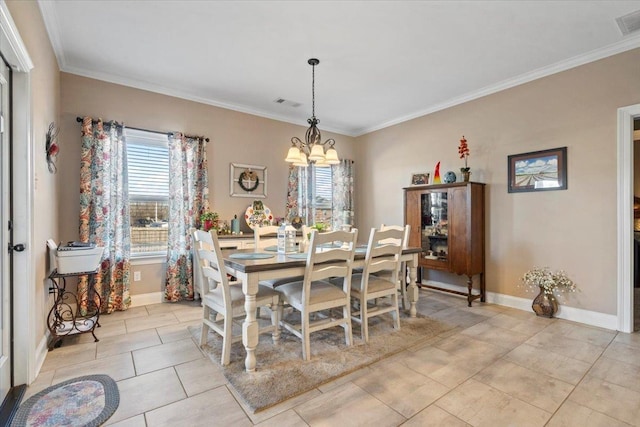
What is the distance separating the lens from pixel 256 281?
2.13m

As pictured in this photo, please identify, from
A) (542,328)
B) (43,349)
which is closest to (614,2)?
(542,328)

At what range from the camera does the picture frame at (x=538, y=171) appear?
10.8 ft

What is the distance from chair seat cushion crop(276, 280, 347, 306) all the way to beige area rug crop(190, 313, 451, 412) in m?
0.41

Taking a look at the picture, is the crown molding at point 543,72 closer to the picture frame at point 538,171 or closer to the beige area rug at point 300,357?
the picture frame at point 538,171

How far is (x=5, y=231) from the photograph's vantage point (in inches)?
74.8

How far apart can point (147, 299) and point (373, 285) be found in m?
2.82

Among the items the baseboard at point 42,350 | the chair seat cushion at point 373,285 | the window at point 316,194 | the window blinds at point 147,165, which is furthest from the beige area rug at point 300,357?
the window at point 316,194

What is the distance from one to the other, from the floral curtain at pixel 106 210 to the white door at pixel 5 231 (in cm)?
139

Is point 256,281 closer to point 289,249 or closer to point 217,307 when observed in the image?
point 217,307

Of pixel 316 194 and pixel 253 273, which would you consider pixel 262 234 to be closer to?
pixel 253 273

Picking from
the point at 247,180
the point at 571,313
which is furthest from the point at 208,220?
the point at 571,313

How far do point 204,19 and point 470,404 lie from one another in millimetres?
3398

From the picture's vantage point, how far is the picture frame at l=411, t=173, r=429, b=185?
15.1 ft

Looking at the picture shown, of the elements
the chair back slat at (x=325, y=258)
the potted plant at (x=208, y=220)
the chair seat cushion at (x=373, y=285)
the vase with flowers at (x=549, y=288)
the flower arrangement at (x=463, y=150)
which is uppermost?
the flower arrangement at (x=463, y=150)
